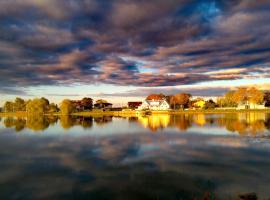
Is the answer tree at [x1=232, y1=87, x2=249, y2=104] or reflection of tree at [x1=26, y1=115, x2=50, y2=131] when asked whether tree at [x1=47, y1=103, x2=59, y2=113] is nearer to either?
reflection of tree at [x1=26, y1=115, x2=50, y2=131]

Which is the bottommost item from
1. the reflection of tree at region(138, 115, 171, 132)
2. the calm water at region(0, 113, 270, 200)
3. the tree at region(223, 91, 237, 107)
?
the calm water at region(0, 113, 270, 200)

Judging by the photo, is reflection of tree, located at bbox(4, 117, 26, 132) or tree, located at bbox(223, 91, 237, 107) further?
tree, located at bbox(223, 91, 237, 107)

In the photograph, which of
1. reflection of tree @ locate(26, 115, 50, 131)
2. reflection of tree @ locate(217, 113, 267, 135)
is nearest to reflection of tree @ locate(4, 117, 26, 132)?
reflection of tree @ locate(26, 115, 50, 131)

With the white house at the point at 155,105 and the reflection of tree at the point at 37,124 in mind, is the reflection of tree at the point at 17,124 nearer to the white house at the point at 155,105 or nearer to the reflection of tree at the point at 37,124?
the reflection of tree at the point at 37,124

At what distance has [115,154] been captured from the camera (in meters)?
27.0

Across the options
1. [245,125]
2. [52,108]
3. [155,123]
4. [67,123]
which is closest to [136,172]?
[245,125]

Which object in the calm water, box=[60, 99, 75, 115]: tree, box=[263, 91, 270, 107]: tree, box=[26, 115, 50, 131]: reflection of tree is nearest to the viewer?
the calm water

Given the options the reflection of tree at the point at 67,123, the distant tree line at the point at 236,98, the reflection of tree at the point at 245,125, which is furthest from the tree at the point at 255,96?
the reflection of tree at the point at 67,123

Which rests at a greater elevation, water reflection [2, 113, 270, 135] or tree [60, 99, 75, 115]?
tree [60, 99, 75, 115]

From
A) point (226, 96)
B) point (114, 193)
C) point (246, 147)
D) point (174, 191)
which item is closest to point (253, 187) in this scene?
point (174, 191)

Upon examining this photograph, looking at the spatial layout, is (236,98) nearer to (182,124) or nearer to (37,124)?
(182,124)

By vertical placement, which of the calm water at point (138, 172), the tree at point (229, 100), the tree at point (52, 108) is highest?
the tree at point (229, 100)

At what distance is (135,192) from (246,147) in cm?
1827

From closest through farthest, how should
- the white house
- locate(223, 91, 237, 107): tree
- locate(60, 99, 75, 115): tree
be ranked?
locate(60, 99, 75, 115): tree
the white house
locate(223, 91, 237, 107): tree
